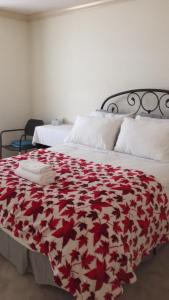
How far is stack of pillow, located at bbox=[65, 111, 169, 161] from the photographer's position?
2598 mm

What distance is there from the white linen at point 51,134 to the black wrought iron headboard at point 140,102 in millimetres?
590

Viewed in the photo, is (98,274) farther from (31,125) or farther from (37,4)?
(37,4)

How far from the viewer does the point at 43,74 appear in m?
4.29

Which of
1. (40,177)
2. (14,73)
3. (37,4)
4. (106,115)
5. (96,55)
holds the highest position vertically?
(37,4)

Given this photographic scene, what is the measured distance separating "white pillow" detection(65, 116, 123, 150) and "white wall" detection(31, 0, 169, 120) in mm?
603

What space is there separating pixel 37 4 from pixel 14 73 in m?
1.06

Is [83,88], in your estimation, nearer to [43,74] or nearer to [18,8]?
[43,74]

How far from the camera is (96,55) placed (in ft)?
11.8

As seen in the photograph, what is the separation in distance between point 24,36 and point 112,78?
1669 millimetres

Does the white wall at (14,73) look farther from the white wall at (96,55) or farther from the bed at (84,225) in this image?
the bed at (84,225)

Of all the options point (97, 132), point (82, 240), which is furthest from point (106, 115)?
point (82, 240)

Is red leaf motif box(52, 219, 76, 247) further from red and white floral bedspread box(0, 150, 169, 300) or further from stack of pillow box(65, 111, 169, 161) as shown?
stack of pillow box(65, 111, 169, 161)

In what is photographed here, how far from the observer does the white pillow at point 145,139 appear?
2578 millimetres

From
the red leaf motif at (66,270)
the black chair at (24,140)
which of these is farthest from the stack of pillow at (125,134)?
the red leaf motif at (66,270)
